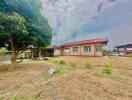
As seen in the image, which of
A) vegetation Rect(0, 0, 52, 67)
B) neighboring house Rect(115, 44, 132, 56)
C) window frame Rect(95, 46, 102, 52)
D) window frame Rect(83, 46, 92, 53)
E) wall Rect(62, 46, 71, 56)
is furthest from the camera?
neighboring house Rect(115, 44, 132, 56)

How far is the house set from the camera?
30172 mm

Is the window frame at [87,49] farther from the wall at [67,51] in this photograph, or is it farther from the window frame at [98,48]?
the wall at [67,51]

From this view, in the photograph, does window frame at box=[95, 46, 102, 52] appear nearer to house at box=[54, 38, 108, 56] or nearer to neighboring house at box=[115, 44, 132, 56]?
house at box=[54, 38, 108, 56]

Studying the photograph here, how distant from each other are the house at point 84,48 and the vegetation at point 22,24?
15.3 meters

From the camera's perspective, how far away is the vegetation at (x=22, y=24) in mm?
11789

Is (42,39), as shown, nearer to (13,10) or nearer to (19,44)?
(19,44)

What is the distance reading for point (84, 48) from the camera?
3331 cm

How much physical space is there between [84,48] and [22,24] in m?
22.1

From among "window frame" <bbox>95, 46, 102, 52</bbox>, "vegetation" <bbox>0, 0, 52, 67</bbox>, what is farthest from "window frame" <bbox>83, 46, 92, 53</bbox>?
"vegetation" <bbox>0, 0, 52, 67</bbox>

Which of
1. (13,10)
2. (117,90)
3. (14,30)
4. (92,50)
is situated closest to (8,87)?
(14,30)

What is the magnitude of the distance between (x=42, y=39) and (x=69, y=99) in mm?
9846

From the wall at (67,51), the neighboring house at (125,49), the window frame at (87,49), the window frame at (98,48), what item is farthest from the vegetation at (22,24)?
the neighboring house at (125,49)

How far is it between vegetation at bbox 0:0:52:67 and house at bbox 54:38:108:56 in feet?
50.3

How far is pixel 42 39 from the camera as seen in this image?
15.8 metres
